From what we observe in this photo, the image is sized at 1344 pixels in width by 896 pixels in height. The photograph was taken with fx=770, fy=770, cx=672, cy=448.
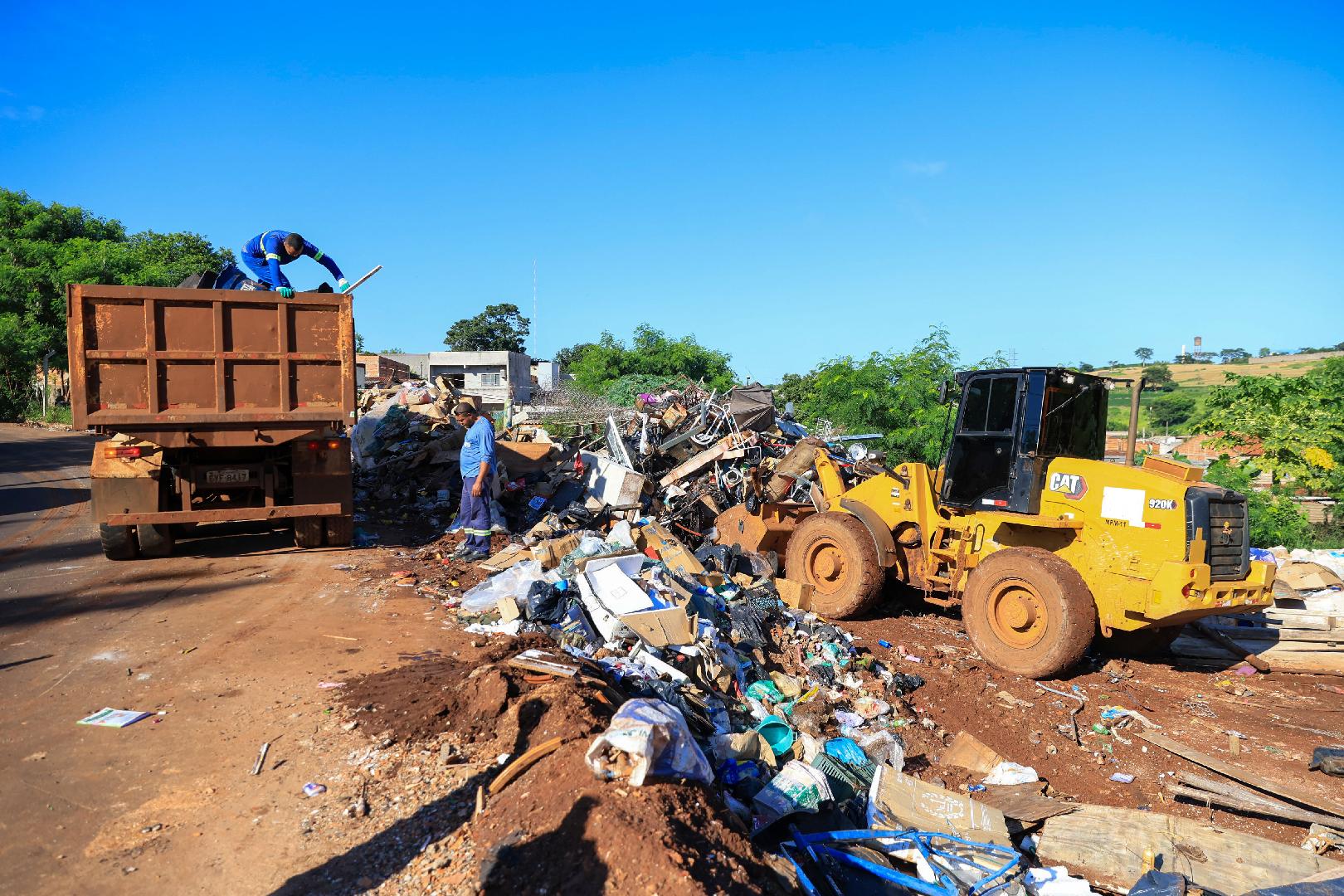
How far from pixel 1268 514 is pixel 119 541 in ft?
44.7

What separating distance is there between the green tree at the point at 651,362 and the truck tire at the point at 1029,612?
22206 mm

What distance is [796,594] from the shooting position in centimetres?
755

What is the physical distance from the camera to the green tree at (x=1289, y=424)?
10328mm

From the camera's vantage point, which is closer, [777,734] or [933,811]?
[933,811]

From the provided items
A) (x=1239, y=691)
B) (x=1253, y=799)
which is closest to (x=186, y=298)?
(x=1253, y=799)

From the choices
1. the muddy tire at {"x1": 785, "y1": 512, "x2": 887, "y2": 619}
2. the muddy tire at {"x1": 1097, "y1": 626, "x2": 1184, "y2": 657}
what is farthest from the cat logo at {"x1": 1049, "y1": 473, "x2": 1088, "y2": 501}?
the muddy tire at {"x1": 785, "y1": 512, "x2": 887, "y2": 619}

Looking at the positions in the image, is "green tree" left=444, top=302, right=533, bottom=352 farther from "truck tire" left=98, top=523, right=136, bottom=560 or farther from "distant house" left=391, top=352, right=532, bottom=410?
"truck tire" left=98, top=523, right=136, bottom=560

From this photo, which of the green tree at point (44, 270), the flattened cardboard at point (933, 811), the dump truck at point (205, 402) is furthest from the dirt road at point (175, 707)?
the green tree at point (44, 270)

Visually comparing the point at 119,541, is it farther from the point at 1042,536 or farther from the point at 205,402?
the point at 1042,536

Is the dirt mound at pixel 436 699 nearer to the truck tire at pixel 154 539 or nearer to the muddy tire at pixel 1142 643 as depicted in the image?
the truck tire at pixel 154 539

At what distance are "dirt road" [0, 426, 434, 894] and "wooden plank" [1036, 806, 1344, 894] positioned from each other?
3.77 metres

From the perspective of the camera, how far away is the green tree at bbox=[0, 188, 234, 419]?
70.3 ft

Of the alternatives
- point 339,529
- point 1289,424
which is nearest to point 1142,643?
point 1289,424

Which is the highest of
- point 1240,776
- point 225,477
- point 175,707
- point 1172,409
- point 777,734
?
point 1172,409
